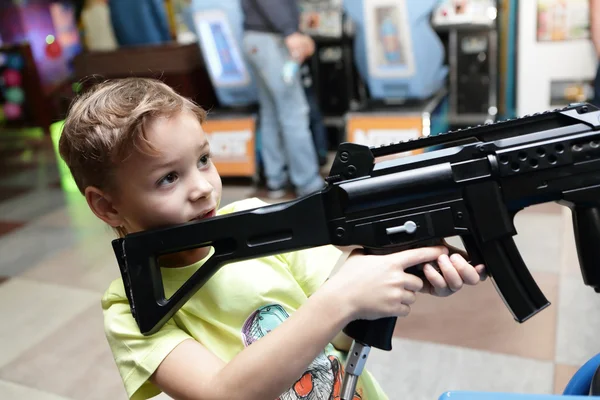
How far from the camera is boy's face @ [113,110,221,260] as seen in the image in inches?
26.7

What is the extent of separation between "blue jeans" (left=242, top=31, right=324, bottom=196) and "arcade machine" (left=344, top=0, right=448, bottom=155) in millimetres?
253

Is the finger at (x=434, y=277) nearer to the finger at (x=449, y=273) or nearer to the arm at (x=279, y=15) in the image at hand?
the finger at (x=449, y=273)

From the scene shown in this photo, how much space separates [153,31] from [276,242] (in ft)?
10.8

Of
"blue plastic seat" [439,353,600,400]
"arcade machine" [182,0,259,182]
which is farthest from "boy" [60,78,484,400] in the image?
"arcade machine" [182,0,259,182]

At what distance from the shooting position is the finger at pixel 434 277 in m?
0.65

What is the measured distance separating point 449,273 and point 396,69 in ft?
Answer: 7.38

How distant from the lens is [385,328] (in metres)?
0.73

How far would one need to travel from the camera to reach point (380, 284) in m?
0.64

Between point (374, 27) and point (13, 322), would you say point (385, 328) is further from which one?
point (374, 27)

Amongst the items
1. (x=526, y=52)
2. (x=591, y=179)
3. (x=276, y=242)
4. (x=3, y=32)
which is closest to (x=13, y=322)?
(x=276, y=242)

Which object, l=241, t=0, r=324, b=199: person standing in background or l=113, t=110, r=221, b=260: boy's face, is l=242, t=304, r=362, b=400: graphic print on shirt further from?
l=241, t=0, r=324, b=199: person standing in background

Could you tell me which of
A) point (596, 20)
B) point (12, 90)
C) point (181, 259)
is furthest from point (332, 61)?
point (12, 90)

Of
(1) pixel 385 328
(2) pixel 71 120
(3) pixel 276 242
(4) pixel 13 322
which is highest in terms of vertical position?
(2) pixel 71 120

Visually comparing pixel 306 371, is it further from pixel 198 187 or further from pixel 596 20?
pixel 596 20
